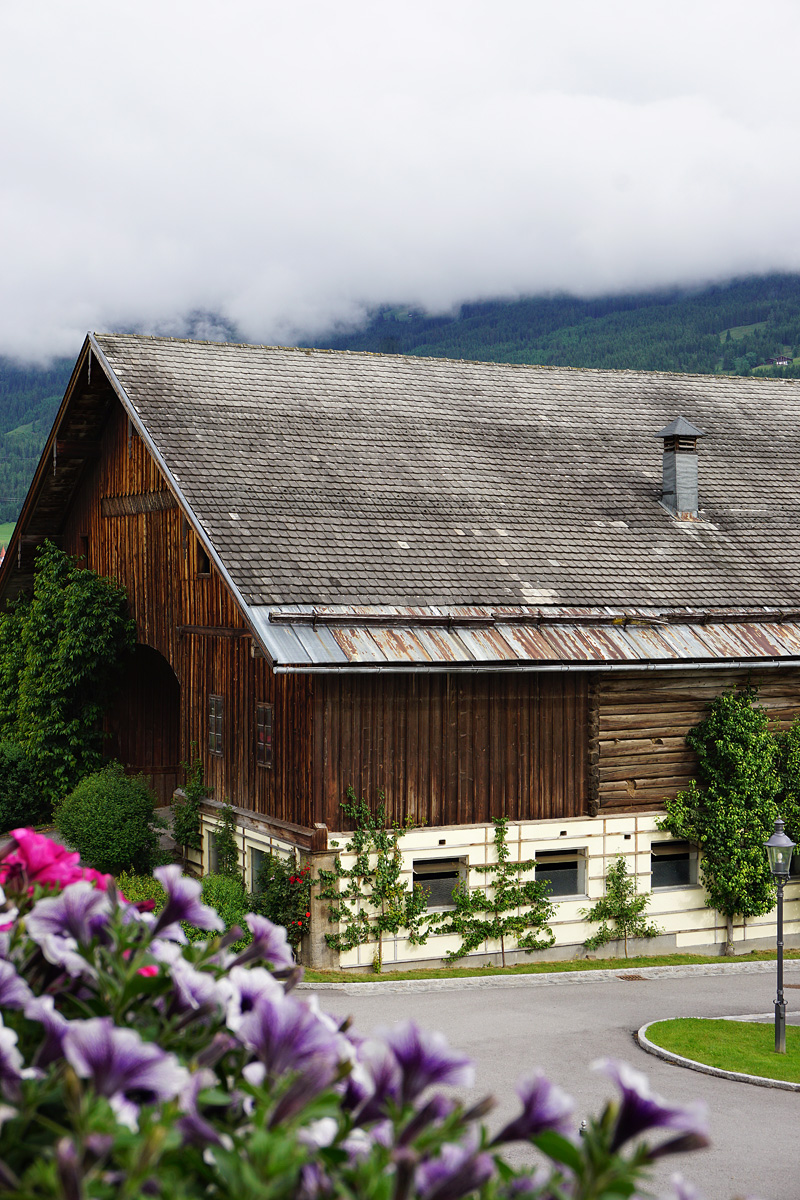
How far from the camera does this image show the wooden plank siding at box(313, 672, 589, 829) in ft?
56.5

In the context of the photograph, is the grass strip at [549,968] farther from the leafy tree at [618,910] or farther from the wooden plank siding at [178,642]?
the wooden plank siding at [178,642]

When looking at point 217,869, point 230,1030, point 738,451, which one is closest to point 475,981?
point 217,869

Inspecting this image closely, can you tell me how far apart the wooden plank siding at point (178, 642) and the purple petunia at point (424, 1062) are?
574 inches

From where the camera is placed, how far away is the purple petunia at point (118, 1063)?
2.27 metres

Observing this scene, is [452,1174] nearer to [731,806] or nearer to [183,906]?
[183,906]

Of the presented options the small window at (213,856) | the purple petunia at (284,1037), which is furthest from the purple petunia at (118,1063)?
the small window at (213,856)

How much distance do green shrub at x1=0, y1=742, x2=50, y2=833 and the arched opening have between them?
1882 mm

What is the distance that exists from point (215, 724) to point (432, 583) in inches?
177

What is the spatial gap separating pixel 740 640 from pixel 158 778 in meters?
12.9

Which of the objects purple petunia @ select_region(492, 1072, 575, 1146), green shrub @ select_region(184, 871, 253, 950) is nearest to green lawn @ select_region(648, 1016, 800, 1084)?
green shrub @ select_region(184, 871, 253, 950)

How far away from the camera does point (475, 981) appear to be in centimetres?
1716

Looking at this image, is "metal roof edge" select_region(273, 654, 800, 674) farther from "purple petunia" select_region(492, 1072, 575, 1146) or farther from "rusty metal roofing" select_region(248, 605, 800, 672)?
"purple petunia" select_region(492, 1072, 575, 1146)

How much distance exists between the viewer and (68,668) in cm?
2305

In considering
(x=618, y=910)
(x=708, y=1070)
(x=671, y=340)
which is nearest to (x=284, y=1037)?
(x=708, y=1070)
